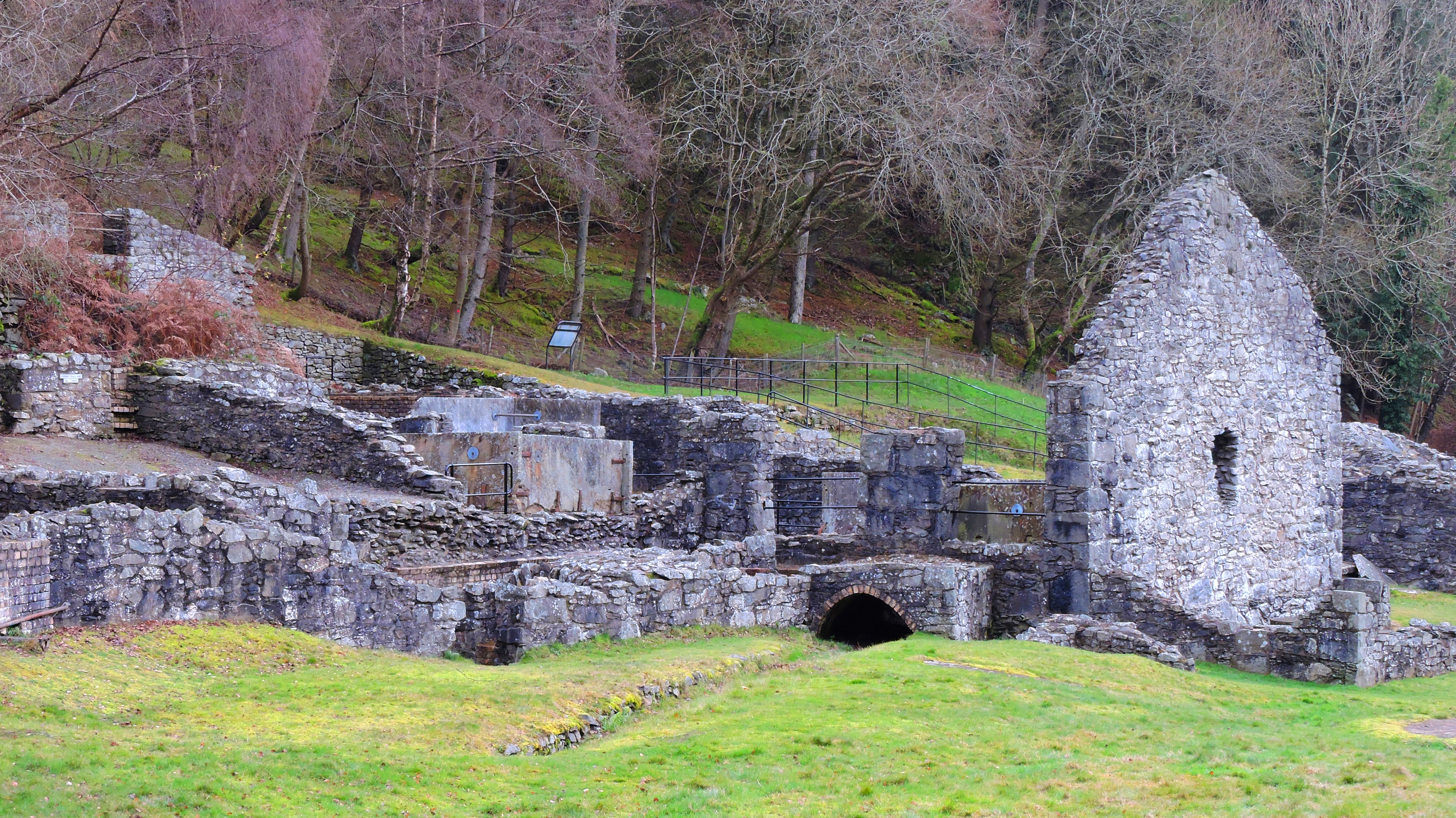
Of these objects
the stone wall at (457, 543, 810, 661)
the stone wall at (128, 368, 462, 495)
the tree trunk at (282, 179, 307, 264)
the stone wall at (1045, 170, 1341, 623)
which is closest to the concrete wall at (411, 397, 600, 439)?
the stone wall at (128, 368, 462, 495)

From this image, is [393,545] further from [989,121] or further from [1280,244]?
[1280,244]

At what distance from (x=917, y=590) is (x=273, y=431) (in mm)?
12687

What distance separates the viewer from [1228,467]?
23.6 metres

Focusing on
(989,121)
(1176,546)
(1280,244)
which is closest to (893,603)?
(1176,546)

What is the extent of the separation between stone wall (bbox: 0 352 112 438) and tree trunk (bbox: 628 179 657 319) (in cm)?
2186

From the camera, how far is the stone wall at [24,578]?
13297 mm

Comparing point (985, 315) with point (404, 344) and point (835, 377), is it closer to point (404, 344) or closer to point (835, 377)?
point (835, 377)

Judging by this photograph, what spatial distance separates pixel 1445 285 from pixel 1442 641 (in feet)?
104

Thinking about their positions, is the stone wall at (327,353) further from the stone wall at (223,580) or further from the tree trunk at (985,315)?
the tree trunk at (985,315)

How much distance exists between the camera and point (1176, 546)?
73.1ft

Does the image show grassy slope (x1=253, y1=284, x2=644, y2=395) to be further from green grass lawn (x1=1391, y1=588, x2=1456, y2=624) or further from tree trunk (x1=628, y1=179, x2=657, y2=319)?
green grass lawn (x1=1391, y1=588, x2=1456, y2=624)

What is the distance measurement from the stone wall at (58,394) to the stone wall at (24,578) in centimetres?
1279

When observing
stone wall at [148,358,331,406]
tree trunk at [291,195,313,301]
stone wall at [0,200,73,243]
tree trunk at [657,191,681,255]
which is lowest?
stone wall at [148,358,331,406]

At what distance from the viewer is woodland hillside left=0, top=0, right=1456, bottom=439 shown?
118 ft
